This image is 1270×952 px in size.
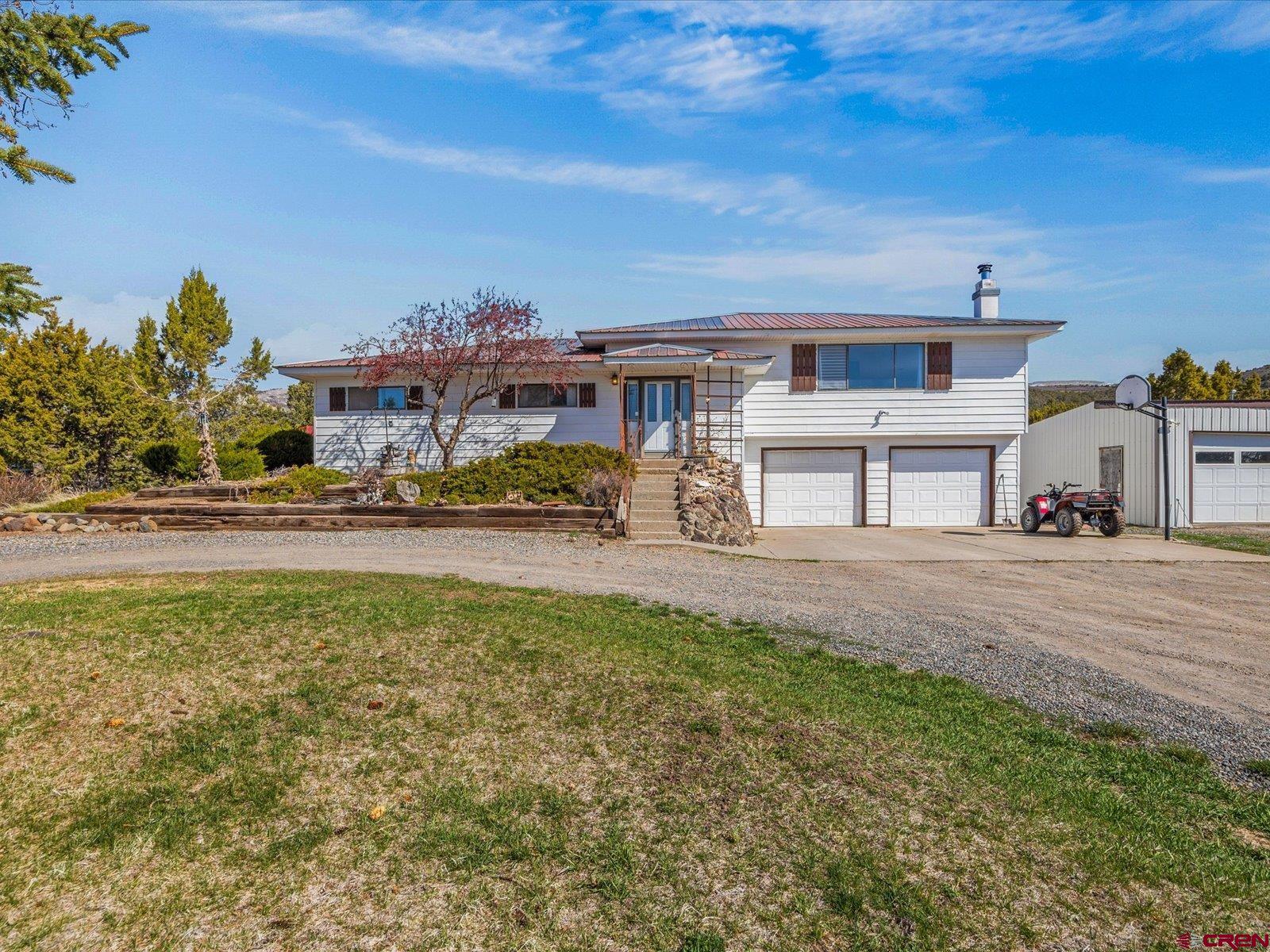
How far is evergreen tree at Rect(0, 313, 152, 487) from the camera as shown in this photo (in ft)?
61.9

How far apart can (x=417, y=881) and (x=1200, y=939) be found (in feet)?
9.96

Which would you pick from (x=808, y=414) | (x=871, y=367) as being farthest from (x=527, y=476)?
(x=871, y=367)

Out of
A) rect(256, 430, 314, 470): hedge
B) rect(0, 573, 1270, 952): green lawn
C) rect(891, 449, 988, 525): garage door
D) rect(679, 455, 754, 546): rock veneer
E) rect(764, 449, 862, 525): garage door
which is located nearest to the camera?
rect(0, 573, 1270, 952): green lawn

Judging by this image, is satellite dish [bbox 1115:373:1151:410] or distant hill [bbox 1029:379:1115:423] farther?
distant hill [bbox 1029:379:1115:423]

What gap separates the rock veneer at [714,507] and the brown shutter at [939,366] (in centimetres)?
656

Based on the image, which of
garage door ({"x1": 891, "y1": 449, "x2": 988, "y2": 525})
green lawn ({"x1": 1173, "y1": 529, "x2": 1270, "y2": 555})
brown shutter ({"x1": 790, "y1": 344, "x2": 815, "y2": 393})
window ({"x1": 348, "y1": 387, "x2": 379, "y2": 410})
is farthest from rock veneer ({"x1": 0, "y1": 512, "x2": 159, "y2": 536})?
green lawn ({"x1": 1173, "y1": 529, "x2": 1270, "y2": 555})

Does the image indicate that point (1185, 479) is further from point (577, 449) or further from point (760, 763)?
point (760, 763)

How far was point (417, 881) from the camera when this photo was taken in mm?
3115

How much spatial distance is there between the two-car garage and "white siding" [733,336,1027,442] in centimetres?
73

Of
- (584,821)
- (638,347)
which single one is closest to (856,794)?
(584,821)

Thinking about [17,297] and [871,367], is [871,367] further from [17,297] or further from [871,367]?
[17,297]

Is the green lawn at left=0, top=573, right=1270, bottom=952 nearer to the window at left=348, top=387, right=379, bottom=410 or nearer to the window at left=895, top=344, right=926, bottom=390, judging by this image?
the window at left=348, top=387, right=379, bottom=410

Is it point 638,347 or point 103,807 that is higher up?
point 638,347

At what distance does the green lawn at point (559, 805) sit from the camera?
2898mm
